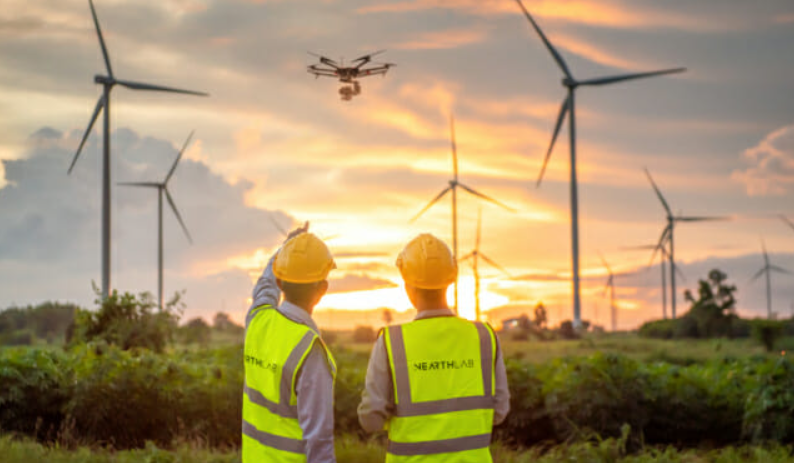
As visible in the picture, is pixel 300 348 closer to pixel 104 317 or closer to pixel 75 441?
pixel 75 441

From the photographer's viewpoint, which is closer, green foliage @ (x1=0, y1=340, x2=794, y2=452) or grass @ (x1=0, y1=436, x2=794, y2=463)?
grass @ (x1=0, y1=436, x2=794, y2=463)

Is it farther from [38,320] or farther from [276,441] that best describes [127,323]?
[38,320]

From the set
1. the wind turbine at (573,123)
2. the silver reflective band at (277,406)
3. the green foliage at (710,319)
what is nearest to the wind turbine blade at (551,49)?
the wind turbine at (573,123)

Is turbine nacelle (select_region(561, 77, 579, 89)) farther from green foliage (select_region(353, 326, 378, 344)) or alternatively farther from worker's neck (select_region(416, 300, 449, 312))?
worker's neck (select_region(416, 300, 449, 312))

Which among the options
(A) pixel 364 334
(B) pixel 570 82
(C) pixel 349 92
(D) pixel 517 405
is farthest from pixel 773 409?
(A) pixel 364 334

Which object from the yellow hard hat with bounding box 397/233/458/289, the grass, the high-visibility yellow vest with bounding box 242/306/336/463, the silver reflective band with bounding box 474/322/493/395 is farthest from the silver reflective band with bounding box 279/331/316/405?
the grass

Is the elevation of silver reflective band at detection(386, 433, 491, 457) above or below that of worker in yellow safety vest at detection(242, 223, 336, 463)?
below

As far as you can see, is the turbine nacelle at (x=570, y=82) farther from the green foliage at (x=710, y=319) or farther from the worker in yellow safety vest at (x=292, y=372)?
the worker in yellow safety vest at (x=292, y=372)
